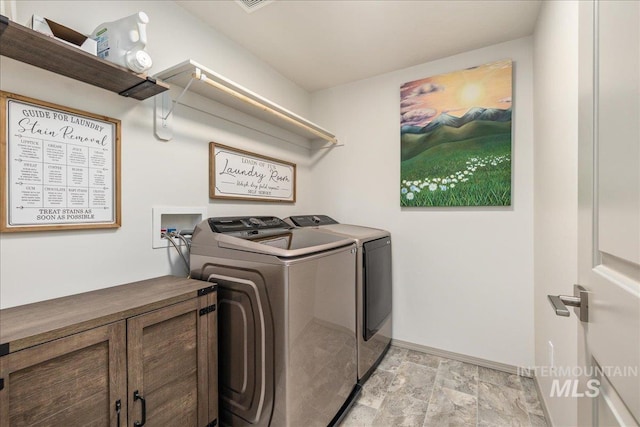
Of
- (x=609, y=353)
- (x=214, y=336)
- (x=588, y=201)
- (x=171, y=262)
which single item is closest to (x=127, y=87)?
(x=171, y=262)

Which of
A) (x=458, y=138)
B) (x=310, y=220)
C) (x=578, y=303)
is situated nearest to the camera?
(x=578, y=303)

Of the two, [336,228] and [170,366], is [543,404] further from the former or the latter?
[170,366]

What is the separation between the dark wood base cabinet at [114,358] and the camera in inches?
32.0

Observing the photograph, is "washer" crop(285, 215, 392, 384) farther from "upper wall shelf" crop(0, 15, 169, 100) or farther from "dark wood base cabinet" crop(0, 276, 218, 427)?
"upper wall shelf" crop(0, 15, 169, 100)

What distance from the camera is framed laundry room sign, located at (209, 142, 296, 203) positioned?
1.94 meters

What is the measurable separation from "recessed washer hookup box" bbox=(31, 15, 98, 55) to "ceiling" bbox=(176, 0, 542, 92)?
78 cm

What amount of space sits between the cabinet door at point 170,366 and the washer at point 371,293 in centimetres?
101

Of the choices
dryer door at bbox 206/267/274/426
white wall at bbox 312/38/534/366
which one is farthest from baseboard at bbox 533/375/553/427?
dryer door at bbox 206/267/274/426

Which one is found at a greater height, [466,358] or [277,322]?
[277,322]

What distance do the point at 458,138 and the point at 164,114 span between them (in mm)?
2161

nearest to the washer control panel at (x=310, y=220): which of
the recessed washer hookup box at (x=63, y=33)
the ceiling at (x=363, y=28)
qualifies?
the ceiling at (x=363, y=28)

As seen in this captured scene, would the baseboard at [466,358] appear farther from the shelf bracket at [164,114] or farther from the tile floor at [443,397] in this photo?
the shelf bracket at [164,114]

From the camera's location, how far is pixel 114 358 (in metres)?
0.99

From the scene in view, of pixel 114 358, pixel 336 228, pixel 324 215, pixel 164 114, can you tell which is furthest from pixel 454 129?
pixel 114 358
